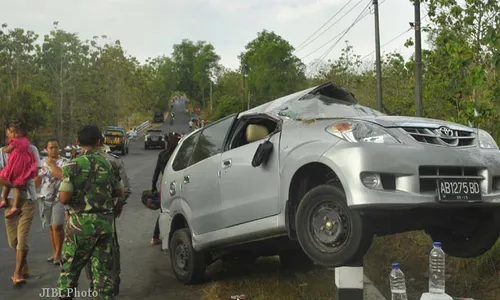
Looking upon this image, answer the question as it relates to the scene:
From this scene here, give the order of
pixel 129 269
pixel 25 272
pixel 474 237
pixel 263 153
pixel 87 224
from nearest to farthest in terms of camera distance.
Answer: pixel 87 224
pixel 474 237
pixel 263 153
pixel 25 272
pixel 129 269

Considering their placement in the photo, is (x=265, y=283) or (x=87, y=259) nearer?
(x=87, y=259)

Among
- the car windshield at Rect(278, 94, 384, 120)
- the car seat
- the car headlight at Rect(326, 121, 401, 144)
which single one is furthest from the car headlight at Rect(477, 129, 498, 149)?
the car seat

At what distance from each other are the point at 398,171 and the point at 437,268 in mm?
889

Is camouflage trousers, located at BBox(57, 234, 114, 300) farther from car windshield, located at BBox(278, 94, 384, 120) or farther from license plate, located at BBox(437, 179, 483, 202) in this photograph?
license plate, located at BBox(437, 179, 483, 202)

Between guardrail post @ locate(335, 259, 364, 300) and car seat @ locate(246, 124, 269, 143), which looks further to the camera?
car seat @ locate(246, 124, 269, 143)

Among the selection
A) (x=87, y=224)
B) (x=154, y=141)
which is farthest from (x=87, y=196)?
(x=154, y=141)

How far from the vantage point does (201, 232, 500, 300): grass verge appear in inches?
211

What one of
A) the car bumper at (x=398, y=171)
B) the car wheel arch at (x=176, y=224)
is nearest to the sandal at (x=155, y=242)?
the car wheel arch at (x=176, y=224)

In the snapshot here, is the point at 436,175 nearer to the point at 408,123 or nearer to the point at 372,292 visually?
the point at 408,123

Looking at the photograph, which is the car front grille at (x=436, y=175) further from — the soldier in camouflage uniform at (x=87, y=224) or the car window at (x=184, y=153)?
the car window at (x=184, y=153)

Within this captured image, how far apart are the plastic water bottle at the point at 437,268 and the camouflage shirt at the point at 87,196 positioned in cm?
254

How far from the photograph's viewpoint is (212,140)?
5.68 metres

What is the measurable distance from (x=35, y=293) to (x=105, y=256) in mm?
1819

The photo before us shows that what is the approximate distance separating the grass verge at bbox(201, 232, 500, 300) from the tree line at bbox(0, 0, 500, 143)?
6.47 ft
